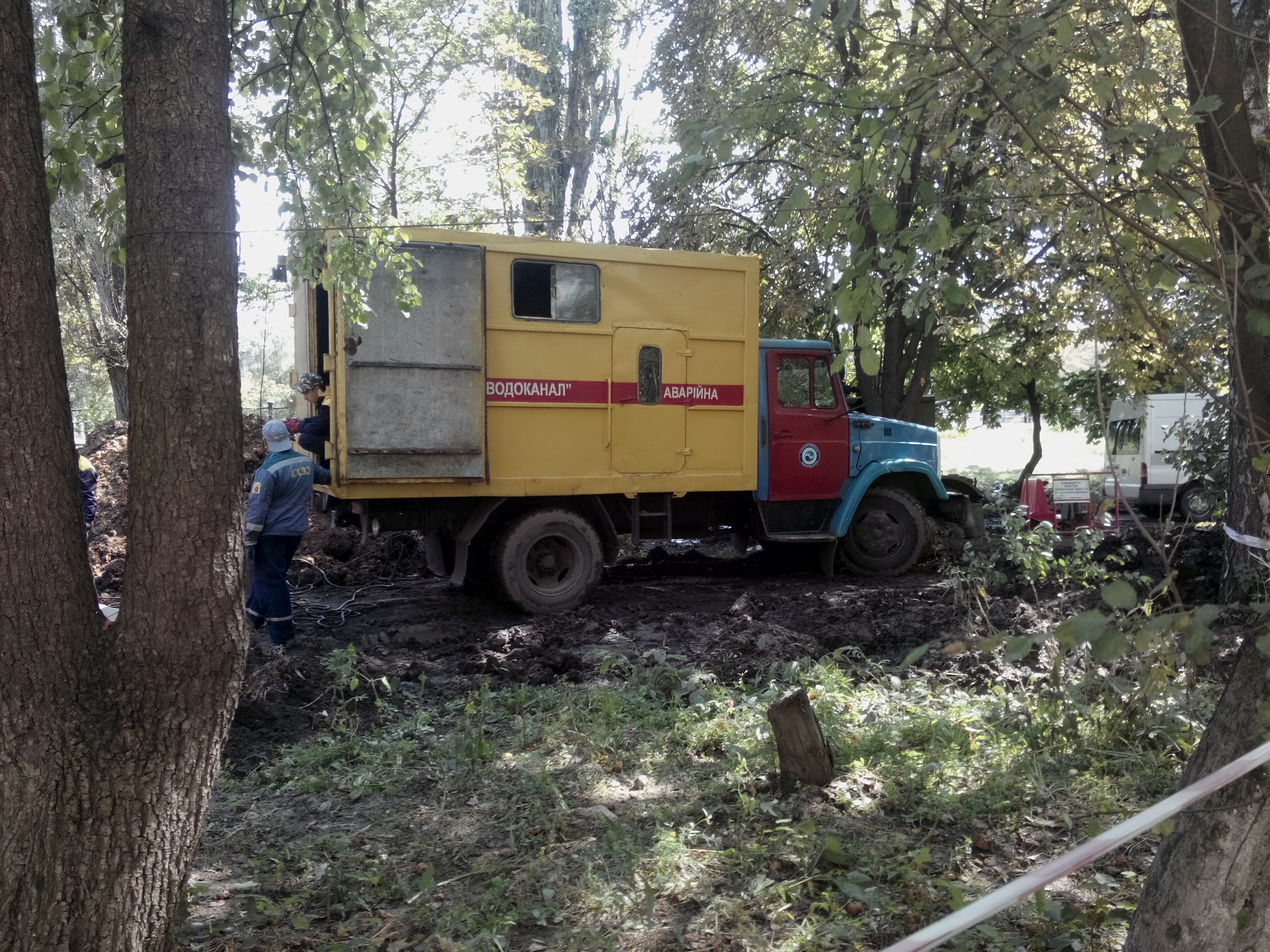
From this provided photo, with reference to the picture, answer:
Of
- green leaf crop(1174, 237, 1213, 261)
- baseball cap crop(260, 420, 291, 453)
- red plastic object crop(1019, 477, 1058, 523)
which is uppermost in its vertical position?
green leaf crop(1174, 237, 1213, 261)

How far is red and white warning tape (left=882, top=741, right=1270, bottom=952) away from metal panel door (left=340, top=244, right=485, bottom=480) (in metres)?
6.46

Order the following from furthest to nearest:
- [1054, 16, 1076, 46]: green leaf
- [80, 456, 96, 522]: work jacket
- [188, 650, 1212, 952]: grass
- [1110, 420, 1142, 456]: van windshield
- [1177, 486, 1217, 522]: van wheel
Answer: [1110, 420, 1142, 456]: van windshield
[1177, 486, 1217, 522]: van wheel
[80, 456, 96, 522]: work jacket
[188, 650, 1212, 952]: grass
[1054, 16, 1076, 46]: green leaf

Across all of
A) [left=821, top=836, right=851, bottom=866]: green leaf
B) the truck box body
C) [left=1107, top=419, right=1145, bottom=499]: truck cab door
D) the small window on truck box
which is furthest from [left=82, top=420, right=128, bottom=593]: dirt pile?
[left=1107, top=419, right=1145, bottom=499]: truck cab door

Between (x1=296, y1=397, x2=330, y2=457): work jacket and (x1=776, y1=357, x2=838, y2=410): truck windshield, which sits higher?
(x1=776, y1=357, x2=838, y2=410): truck windshield

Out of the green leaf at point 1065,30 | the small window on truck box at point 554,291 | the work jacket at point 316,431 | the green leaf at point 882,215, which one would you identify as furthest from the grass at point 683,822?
the small window on truck box at point 554,291

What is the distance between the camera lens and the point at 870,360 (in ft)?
9.51

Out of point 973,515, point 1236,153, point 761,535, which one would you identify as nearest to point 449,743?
point 1236,153

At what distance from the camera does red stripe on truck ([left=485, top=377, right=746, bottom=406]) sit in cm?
825

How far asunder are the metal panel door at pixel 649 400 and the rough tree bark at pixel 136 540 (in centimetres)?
577

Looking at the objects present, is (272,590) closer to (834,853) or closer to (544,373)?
(544,373)

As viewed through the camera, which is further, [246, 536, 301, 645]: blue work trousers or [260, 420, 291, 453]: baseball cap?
[260, 420, 291, 453]: baseball cap

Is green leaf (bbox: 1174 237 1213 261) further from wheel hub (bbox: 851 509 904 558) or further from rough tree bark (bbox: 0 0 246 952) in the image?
wheel hub (bbox: 851 509 904 558)

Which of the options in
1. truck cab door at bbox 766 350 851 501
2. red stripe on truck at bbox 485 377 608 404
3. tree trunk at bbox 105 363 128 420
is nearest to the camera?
red stripe on truck at bbox 485 377 608 404

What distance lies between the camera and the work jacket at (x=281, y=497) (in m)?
7.59
